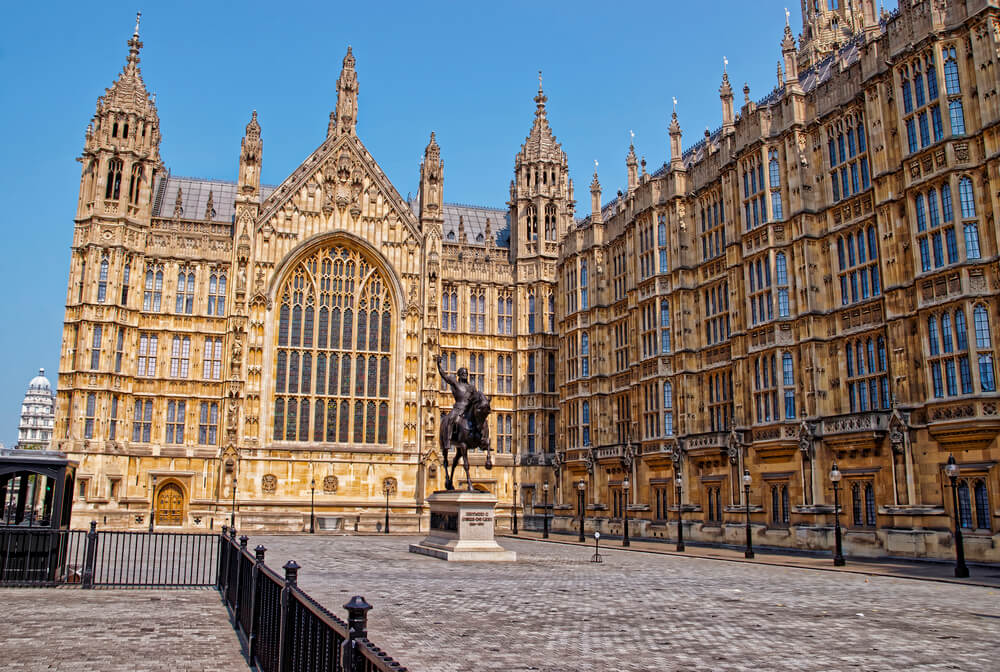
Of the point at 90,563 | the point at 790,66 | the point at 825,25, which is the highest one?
the point at 825,25

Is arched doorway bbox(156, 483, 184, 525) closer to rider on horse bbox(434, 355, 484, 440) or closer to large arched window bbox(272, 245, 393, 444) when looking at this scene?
large arched window bbox(272, 245, 393, 444)

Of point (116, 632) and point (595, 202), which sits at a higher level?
point (595, 202)

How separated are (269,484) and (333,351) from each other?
368 inches

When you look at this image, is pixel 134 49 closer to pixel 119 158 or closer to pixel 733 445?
pixel 119 158

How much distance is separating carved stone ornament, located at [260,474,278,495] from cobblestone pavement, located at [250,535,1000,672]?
27.1 m

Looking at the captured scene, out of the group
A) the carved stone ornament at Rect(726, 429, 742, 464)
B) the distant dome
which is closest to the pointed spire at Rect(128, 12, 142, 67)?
the carved stone ornament at Rect(726, 429, 742, 464)

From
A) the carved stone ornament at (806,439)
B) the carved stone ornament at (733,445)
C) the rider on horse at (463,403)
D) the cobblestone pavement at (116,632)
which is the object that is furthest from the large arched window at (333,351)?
the cobblestone pavement at (116,632)

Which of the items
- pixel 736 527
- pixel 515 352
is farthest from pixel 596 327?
pixel 736 527

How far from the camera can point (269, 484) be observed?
50.7 m

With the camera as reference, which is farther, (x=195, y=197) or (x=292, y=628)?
(x=195, y=197)

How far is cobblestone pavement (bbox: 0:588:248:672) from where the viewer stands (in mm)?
10359

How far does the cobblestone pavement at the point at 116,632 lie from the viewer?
10.4m

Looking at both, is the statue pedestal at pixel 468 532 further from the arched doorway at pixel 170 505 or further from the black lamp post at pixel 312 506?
the arched doorway at pixel 170 505

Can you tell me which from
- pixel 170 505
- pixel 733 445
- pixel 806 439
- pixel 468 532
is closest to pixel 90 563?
pixel 468 532
